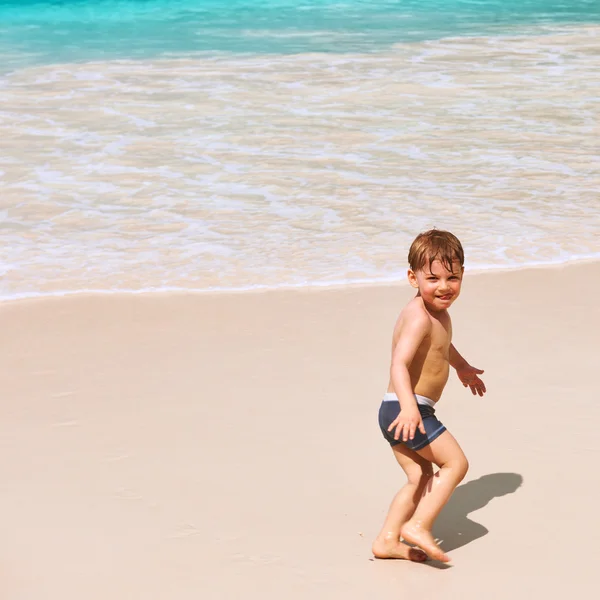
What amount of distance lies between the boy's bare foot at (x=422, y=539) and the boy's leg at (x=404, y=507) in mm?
32

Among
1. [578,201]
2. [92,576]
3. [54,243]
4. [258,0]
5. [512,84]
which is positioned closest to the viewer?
[92,576]

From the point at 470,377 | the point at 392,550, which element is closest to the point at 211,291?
the point at 470,377

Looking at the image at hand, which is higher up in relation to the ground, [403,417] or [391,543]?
[403,417]

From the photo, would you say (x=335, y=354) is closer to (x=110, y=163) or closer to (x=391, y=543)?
(x=391, y=543)

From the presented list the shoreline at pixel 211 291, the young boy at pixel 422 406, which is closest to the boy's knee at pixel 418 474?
the young boy at pixel 422 406

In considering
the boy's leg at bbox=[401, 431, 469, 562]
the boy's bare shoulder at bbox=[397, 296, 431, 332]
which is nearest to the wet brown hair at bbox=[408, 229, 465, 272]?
the boy's bare shoulder at bbox=[397, 296, 431, 332]

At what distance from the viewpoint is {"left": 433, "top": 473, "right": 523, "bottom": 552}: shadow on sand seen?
2.70 metres

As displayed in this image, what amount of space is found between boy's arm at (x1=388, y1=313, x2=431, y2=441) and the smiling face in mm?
58

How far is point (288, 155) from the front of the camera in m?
7.86

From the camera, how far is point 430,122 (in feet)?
29.6

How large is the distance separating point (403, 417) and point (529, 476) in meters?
0.55

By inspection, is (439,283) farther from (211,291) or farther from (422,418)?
(211,291)

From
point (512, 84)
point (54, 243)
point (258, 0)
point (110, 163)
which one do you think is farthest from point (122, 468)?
point (258, 0)

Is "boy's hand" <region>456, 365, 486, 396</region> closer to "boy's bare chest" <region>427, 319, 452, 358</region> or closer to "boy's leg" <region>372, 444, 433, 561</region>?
"boy's bare chest" <region>427, 319, 452, 358</region>
